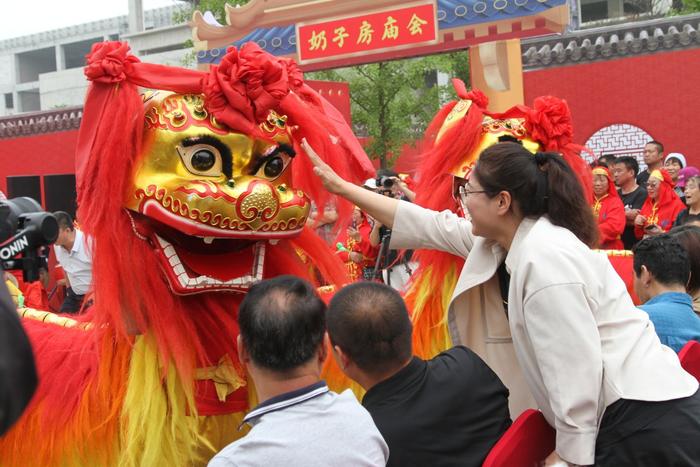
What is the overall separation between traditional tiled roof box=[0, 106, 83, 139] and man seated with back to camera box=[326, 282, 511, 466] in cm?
1031

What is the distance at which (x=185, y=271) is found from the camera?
2227mm

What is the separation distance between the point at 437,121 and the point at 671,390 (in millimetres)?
1881

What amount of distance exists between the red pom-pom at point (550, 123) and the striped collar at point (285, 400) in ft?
6.99

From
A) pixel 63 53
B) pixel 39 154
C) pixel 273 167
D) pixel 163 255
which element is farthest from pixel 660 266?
pixel 63 53

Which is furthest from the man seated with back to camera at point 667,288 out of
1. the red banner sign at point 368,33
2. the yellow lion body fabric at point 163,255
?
the red banner sign at point 368,33

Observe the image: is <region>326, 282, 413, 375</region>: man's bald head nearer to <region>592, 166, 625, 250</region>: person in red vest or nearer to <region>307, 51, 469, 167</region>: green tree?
<region>592, 166, 625, 250</region>: person in red vest

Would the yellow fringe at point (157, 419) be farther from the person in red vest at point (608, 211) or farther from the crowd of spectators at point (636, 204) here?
the person in red vest at point (608, 211)

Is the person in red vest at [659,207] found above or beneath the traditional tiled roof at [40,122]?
beneath

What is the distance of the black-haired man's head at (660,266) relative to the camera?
2.49 metres

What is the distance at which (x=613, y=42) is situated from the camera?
8.27 m

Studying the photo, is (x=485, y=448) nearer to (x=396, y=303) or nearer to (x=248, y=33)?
(x=396, y=303)

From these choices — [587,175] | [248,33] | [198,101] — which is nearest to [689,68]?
[248,33]

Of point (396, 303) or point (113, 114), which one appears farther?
point (113, 114)

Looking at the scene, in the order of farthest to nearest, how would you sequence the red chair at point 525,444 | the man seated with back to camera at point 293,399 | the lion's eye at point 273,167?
the lion's eye at point 273,167 → the red chair at point 525,444 → the man seated with back to camera at point 293,399
